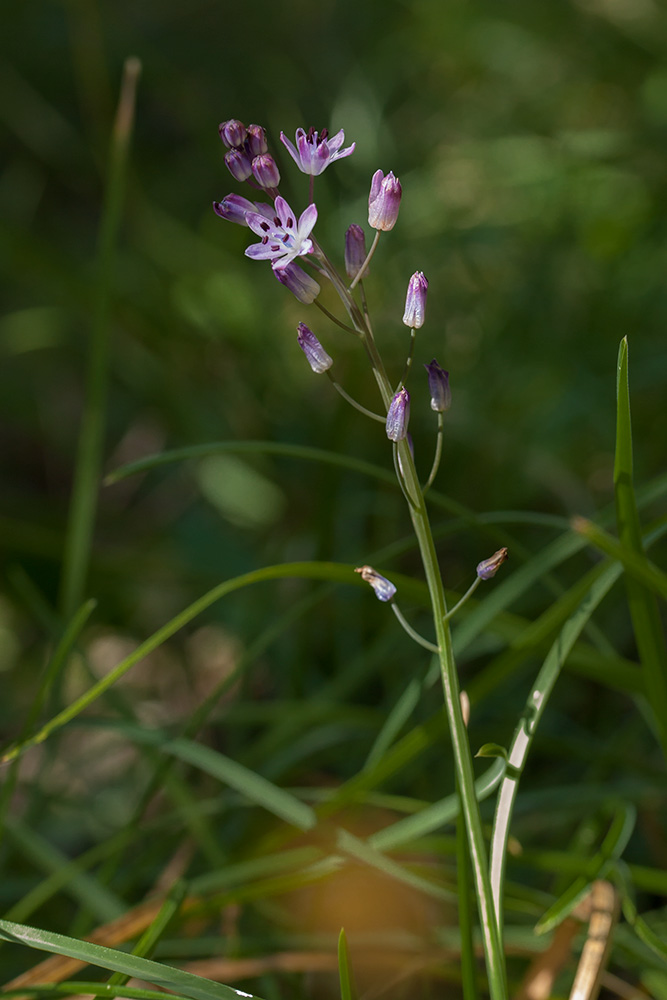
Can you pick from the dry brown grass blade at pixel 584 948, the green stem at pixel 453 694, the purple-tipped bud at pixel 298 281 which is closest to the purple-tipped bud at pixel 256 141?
the purple-tipped bud at pixel 298 281

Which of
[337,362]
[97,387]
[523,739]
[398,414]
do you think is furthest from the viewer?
[337,362]

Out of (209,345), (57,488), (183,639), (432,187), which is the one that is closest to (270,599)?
(183,639)

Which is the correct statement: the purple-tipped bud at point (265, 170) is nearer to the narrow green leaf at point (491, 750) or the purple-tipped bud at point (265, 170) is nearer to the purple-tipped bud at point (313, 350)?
the purple-tipped bud at point (313, 350)

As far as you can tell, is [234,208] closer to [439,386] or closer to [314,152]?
[314,152]

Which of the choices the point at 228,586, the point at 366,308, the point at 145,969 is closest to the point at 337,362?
the point at 228,586

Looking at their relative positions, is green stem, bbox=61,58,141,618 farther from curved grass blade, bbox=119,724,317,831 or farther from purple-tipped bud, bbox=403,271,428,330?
purple-tipped bud, bbox=403,271,428,330

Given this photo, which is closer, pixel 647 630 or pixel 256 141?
pixel 256 141

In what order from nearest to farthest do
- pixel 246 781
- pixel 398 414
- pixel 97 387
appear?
pixel 398 414, pixel 246 781, pixel 97 387
